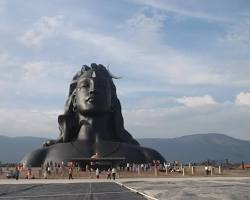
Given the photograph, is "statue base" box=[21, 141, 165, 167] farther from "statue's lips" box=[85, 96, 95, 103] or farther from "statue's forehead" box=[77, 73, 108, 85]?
"statue's forehead" box=[77, 73, 108, 85]

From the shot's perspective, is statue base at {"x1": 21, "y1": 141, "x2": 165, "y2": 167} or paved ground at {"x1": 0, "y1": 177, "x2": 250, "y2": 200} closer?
paved ground at {"x1": 0, "y1": 177, "x2": 250, "y2": 200}

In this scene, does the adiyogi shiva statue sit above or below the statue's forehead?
below

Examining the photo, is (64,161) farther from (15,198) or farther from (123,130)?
(15,198)

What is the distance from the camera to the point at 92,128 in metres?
66.1

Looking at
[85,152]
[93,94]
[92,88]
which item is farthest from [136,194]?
[92,88]

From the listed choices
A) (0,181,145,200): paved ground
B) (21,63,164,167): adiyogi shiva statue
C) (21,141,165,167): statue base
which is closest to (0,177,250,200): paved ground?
(0,181,145,200): paved ground

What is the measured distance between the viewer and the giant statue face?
65.1 meters

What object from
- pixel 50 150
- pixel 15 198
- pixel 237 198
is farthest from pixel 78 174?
pixel 237 198

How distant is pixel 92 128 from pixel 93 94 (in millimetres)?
4611

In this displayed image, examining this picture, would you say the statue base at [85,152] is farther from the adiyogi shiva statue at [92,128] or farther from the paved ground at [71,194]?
the paved ground at [71,194]

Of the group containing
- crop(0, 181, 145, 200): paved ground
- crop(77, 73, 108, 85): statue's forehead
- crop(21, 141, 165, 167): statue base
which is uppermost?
crop(77, 73, 108, 85): statue's forehead

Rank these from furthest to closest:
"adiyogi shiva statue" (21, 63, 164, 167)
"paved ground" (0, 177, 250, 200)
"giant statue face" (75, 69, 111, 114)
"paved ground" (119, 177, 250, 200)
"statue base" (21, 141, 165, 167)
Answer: "giant statue face" (75, 69, 111, 114)
"adiyogi shiva statue" (21, 63, 164, 167)
"statue base" (21, 141, 165, 167)
"paved ground" (0, 177, 250, 200)
"paved ground" (119, 177, 250, 200)

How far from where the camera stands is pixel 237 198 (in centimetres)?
1964

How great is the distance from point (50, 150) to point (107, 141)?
757 cm
